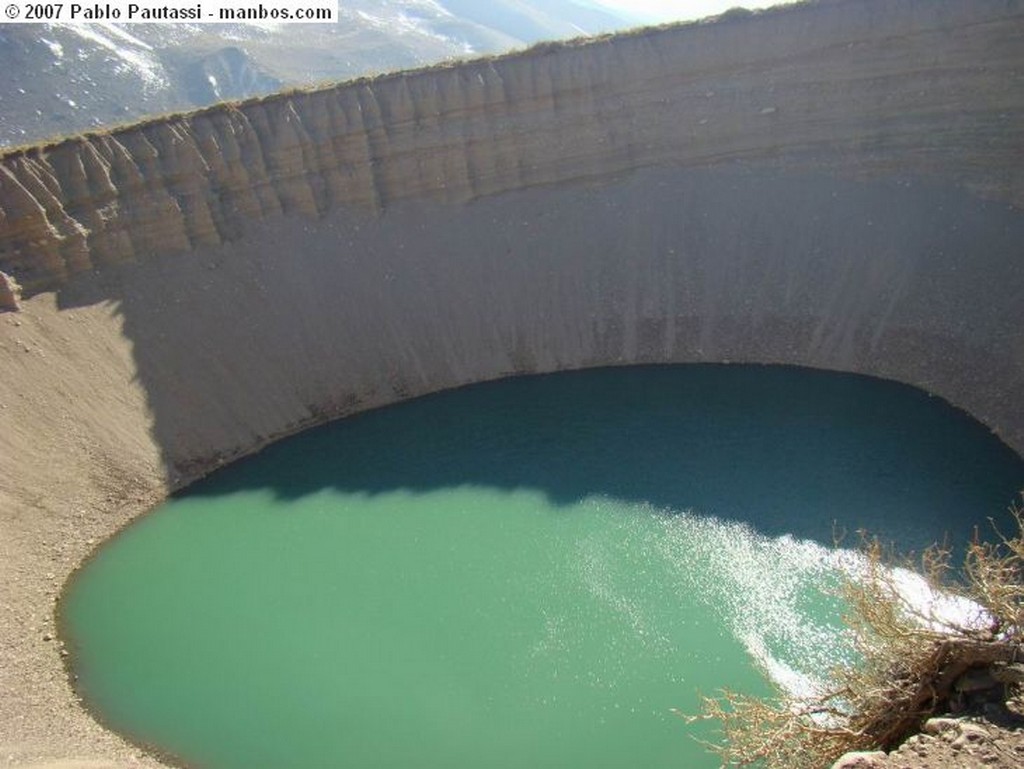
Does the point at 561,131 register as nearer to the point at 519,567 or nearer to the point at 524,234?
the point at 524,234

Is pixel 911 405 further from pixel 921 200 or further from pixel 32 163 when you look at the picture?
pixel 32 163

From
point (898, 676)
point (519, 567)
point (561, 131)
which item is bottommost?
point (519, 567)

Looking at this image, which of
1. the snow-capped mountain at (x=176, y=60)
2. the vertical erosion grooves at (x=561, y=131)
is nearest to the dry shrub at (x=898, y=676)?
the vertical erosion grooves at (x=561, y=131)

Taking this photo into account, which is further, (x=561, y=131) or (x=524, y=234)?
(x=561, y=131)

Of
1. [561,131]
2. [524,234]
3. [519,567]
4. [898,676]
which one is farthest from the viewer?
[561,131]

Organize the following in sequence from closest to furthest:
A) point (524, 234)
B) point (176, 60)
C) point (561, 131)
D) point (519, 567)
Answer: point (519, 567)
point (524, 234)
point (561, 131)
point (176, 60)

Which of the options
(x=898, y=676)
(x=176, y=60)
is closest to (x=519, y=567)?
(x=898, y=676)

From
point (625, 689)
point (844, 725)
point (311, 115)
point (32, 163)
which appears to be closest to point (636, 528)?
point (625, 689)

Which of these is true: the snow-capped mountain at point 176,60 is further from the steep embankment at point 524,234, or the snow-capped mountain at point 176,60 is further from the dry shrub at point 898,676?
the dry shrub at point 898,676
